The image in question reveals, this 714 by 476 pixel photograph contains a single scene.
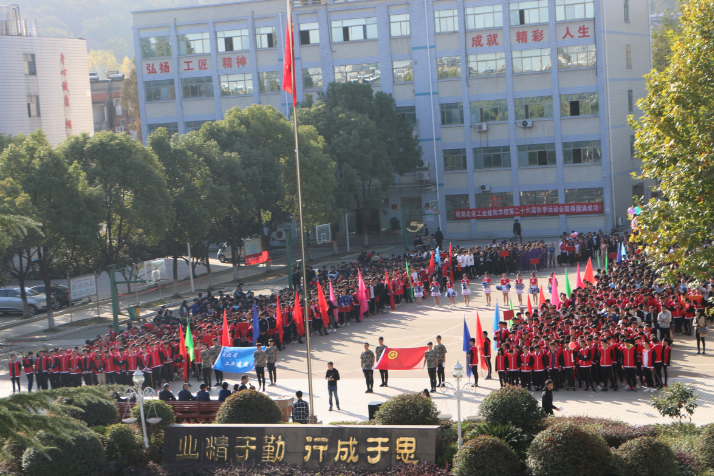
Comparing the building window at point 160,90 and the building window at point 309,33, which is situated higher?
the building window at point 309,33

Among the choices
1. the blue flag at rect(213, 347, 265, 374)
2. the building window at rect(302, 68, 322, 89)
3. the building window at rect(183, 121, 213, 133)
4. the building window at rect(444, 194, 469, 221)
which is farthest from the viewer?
the building window at rect(183, 121, 213, 133)

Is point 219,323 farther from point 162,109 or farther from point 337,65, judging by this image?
point 162,109

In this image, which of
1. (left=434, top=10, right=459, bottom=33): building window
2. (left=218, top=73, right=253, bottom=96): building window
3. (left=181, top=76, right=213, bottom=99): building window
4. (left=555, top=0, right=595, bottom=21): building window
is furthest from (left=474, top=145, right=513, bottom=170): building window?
(left=181, top=76, right=213, bottom=99): building window

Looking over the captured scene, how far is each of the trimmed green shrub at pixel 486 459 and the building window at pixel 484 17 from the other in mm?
41151

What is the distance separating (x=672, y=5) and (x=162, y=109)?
12975cm

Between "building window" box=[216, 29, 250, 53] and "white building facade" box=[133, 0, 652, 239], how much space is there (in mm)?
86

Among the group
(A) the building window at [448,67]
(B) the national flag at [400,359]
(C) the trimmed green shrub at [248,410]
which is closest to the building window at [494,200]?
(A) the building window at [448,67]

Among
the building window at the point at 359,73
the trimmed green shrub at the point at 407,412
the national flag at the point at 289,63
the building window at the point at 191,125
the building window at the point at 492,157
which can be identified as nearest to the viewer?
the trimmed green shrub at the point at 407,412

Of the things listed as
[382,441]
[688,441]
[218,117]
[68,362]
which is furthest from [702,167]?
[218,117]

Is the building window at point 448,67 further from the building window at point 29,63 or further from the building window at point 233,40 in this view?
the building window at point 29,63

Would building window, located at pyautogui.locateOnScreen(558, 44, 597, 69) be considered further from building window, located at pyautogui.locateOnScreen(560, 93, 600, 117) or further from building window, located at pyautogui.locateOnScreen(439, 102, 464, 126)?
building window, located at pyautogui.locateOnScreen(439, 102, 464, 126)

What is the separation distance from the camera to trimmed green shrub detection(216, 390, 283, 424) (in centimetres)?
1326

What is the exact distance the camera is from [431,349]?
58.4 feet

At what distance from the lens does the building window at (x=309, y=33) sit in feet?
168
